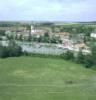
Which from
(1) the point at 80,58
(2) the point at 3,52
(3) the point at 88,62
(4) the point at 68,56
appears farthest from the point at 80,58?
(2) the point at 3,52

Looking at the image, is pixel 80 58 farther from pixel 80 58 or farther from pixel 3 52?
pixel 3 52

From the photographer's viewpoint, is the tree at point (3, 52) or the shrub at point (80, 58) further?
the tree at point (3, 52)

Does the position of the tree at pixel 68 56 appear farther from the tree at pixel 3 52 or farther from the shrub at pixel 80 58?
the tree at pixel 3 52

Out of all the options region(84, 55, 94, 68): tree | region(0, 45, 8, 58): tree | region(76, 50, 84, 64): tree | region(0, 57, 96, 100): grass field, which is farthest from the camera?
region(0, 45, 8, 58): tree

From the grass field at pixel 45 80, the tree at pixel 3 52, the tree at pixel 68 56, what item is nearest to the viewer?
the grass field at pixel 45 80

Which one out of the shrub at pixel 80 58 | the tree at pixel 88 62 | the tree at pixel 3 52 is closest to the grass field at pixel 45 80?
the tree at pixel 88 62

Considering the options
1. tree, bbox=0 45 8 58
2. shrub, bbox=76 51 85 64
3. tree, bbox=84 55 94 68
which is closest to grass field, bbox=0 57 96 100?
tree, bbox=84 55 94 68

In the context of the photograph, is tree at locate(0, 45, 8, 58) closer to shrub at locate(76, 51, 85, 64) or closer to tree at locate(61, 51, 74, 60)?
tree at locate(61, 51, 74, 60)

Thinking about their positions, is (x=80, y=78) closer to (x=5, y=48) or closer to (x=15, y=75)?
(x=15, y=75)

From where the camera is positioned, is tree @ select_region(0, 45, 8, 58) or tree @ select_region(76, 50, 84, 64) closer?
tree @ select_region(76, 50, 84, 64)

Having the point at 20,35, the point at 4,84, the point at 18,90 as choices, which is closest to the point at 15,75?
the point at 4,84
